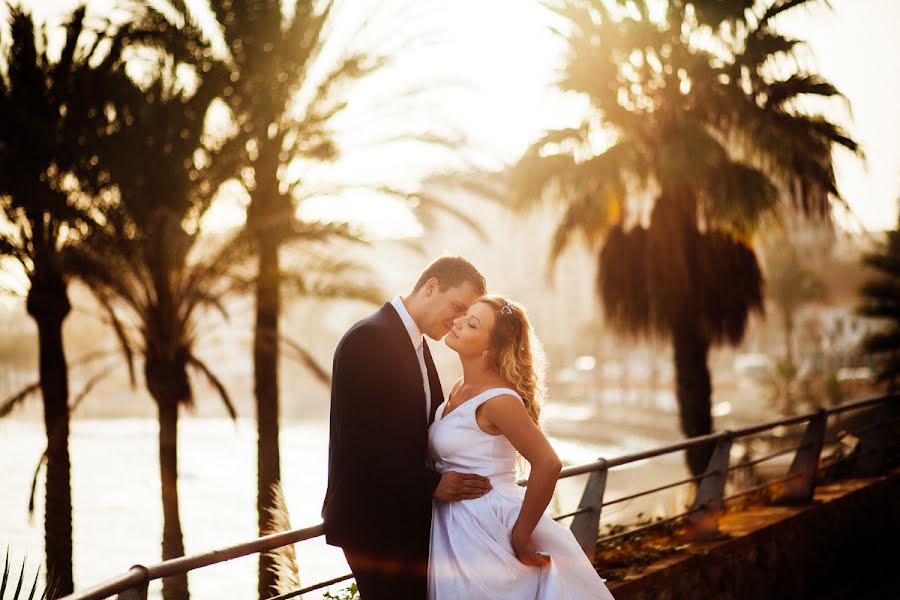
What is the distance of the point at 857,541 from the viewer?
776 centimetres

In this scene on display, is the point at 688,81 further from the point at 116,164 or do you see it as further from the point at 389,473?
the point at 389,473

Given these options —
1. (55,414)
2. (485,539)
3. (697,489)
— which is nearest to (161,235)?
(55,414)

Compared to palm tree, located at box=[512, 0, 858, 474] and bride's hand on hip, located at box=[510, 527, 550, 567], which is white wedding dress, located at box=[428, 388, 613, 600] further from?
palm tree, located at box=[512, 0, 858, 474]

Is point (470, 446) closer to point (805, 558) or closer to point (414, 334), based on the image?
point (414, 334)

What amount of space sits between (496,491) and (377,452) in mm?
457

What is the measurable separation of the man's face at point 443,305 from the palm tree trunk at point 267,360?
8980 millimetres

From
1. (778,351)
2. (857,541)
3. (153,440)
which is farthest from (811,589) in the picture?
(778,351)

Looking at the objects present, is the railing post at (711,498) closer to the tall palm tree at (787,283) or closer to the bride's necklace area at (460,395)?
the bride's necklace area at (460,395)

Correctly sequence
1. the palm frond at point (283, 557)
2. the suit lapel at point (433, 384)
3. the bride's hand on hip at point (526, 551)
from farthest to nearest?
the palm frond at point (283, 557) < the suit lapel at point (433, 384) < the bride's hand on hip at point (526, 551)

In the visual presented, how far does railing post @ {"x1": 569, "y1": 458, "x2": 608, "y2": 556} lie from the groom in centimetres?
197

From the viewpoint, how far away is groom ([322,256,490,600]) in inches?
116

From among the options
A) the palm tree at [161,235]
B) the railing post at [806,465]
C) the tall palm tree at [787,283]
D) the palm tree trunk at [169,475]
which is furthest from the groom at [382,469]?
the tall palm tree at [787,283]

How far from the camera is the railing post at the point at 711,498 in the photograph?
6000 millimetres

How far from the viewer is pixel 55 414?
1053 cm
